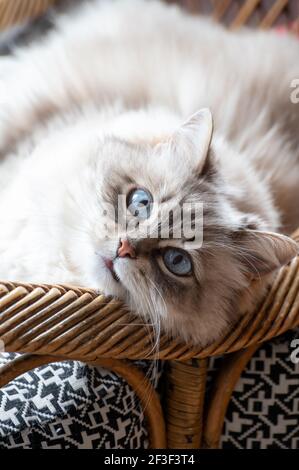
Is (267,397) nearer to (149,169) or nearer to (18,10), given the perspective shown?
(149,169)

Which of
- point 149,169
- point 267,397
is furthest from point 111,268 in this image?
point 267,397

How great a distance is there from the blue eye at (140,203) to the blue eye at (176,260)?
0.24ft

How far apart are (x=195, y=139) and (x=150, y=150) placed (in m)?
0.11

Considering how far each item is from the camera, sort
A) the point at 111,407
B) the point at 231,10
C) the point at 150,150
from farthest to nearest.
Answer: the point at 231,10, the point at 150,150, the point at 111,407

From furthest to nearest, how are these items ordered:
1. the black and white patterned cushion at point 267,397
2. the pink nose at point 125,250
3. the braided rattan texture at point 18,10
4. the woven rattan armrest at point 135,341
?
the braided rattan texture at point 18,10 → the black and white patterned cushion at point 267,397 → the pink nose at point 125,250 → the woven rattan armrest at point 135,341

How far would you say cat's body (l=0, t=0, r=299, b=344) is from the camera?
104cm

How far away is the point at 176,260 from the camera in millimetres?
1030

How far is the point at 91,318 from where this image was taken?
2.99ft

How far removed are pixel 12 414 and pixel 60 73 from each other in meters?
0.88

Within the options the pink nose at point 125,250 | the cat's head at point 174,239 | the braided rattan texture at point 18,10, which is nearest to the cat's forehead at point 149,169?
the cat's head at point 174,239

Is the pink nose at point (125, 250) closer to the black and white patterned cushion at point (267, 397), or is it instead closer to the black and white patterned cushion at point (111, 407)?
the black and white patterned cushion at point (111, 407)

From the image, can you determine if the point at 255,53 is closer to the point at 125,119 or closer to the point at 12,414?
the point at 125,119

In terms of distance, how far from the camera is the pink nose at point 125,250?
0.98m

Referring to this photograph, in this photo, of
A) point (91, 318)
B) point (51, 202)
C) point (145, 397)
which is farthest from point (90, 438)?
point (51, 202)
